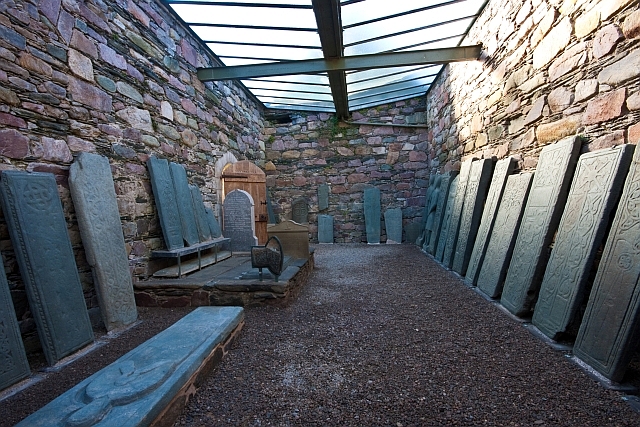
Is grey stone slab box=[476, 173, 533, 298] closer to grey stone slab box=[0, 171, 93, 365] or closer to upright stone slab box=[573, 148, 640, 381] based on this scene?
upright stone slab box=[573, 148, 640, 381]

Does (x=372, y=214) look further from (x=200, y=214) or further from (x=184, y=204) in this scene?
(x=184, y=204)

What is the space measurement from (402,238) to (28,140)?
22.7ft

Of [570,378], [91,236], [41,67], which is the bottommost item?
[570,378]

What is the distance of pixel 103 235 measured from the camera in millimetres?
2773

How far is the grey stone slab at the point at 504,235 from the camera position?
9.90 feet

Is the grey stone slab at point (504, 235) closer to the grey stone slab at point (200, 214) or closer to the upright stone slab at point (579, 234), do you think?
the upright stone slab at point (579, 234)

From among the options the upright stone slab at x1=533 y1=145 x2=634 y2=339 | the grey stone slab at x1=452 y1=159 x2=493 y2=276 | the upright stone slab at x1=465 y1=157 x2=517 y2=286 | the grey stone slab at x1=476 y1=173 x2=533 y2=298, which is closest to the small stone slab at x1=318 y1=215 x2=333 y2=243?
the grey stone slab at x1=452 y1=159 x2=493 y2=276

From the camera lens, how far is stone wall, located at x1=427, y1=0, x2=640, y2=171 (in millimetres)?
2104

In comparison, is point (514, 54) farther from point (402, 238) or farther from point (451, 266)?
point (402, 238)

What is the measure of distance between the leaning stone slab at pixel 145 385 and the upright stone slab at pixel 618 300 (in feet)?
7.40

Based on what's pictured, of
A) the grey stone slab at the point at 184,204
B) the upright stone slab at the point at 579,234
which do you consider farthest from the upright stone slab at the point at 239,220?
the upright stone slab at the point at 579,234

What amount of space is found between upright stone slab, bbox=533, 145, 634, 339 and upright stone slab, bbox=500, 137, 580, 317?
0.32 feet

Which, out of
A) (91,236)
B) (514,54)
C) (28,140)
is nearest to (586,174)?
(514,54)

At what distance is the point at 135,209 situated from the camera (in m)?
3.46
